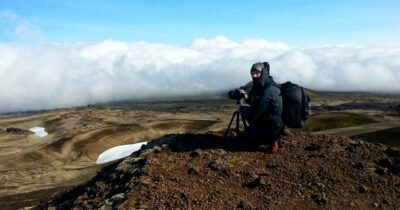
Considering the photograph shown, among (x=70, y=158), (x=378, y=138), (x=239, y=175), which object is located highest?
(x=239, y=175)

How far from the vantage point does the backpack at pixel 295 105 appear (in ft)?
39.9

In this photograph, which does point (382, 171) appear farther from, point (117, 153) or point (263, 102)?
point (117, 153)

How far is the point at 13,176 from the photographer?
42.0 metres

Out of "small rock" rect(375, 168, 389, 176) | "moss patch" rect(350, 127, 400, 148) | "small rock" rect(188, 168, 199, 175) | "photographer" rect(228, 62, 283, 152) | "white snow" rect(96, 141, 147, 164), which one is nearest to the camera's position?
"small rock" rect(375, 168, 389, 176)

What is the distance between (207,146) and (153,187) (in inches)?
154

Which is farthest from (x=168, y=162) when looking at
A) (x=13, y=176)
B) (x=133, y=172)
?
(x=13, y=176)

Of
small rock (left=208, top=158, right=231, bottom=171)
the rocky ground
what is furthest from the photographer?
small rock (left=208, top=158, right=231, bottom=171)

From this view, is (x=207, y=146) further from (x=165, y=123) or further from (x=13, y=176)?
(x=165, y=123)

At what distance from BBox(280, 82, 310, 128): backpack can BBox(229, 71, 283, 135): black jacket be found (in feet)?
0.88

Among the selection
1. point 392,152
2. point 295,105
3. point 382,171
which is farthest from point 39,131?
point 382,171

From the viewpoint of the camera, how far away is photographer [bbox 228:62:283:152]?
12.0 meters

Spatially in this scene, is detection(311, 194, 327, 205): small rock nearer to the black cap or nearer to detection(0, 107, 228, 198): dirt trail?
the black cap

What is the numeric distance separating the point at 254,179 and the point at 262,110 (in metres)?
2.64

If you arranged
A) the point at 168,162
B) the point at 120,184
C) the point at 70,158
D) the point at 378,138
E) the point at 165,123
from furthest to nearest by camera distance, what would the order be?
the point at 165,123, the point at 70,158, the point at 378,138, the point at 168,162, the point at 120,184
